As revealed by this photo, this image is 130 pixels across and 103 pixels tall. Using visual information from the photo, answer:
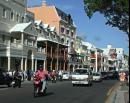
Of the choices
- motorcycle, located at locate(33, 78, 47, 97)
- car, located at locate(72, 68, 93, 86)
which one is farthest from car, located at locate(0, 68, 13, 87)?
motorcycle, located at locate(33, 78, 47, 97)

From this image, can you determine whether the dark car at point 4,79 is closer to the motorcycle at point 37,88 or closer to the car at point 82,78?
the car at point 82,78

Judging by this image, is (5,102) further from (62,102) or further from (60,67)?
(60,67)

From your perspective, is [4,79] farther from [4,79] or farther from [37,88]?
[37,88]

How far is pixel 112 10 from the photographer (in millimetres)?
23750

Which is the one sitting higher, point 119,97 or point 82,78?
point 82,78

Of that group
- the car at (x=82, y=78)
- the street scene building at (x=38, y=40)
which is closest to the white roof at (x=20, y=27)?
the street scene building at (x=38, y=40)

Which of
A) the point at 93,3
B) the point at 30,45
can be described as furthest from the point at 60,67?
the point at 93,3

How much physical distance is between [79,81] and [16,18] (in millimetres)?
27510

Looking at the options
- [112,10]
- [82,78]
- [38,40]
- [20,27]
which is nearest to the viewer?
[112,10]

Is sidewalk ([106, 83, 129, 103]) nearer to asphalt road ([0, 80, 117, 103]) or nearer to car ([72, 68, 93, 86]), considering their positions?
asphalt road ([0, 80, 117, 103])

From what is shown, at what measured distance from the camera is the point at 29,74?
58.1 meters

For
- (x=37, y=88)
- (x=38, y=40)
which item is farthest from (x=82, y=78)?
(x=38, y=40)

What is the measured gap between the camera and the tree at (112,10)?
22.6 metres

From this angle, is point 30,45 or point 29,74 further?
point 30,45
